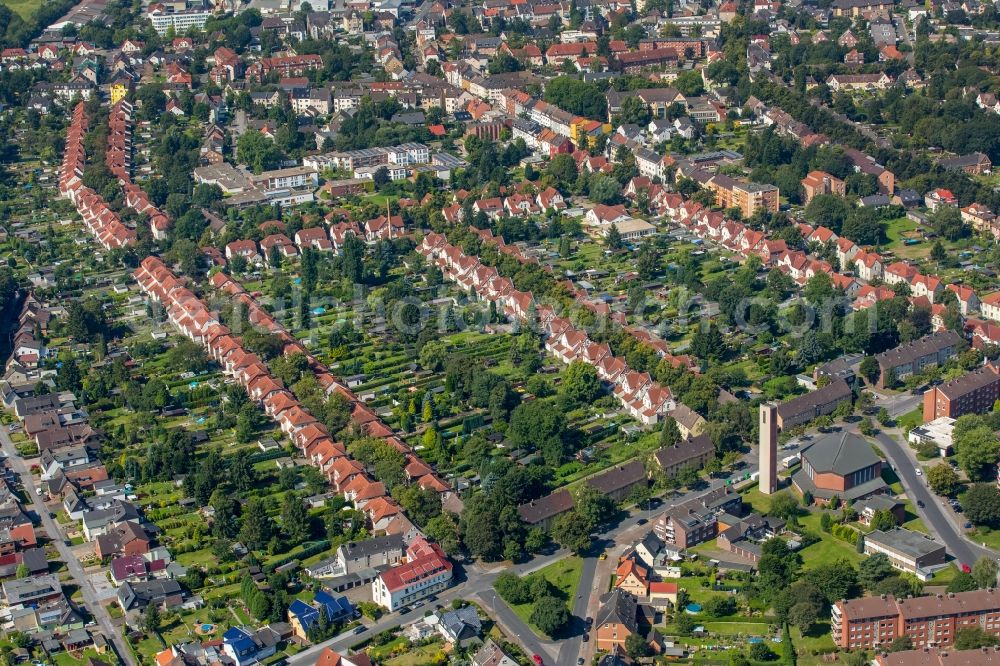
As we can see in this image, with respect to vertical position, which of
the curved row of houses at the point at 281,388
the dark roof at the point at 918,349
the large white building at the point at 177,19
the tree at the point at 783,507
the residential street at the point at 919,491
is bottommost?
the residential street at the point at 919,491

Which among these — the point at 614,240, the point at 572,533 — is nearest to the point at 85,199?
the point at 614,240

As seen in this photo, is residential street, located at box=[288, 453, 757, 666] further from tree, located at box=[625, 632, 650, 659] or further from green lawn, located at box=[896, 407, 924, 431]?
green lawn, located at box=[896, 407, 924, 431]

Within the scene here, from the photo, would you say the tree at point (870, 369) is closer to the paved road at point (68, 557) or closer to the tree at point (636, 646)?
the tree at point (636, 646)

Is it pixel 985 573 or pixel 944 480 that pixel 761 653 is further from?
Answer: pixel 944 480

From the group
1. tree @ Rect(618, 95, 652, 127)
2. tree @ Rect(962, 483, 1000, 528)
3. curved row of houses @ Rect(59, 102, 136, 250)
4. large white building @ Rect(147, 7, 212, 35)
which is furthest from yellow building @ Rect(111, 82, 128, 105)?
tree @ Rect(962, 483, 1000, 528)

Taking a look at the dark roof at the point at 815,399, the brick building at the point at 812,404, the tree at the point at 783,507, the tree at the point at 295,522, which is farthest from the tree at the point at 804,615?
the tree at the point at 295,522

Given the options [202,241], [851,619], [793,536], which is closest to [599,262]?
[202,241]

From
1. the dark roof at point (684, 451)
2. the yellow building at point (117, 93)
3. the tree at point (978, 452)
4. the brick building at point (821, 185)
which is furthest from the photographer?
the yellow building at point (117, 93)
